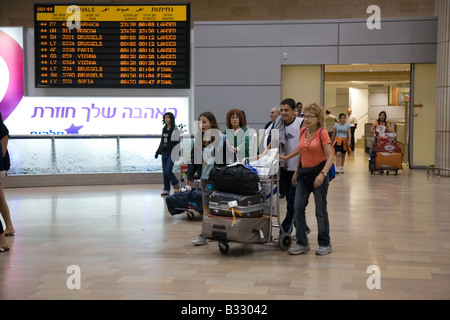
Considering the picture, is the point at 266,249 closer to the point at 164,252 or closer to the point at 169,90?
the point at 164,252

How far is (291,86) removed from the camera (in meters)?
16.6

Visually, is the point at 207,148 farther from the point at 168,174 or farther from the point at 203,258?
the point at 168,174

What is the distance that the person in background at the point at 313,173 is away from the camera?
630 cm

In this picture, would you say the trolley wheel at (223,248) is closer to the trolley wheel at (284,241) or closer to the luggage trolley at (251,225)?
the luggage trolley at (251,225)

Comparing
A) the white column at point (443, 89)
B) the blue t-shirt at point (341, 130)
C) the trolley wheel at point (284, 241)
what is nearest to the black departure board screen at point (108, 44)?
the blue t-shirt at point (341, 130)

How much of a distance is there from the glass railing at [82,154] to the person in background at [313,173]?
7776mm

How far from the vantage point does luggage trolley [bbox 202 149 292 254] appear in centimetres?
628

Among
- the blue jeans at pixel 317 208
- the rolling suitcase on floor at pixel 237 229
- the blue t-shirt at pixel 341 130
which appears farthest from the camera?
the blue t-shirt at pixel 341 130

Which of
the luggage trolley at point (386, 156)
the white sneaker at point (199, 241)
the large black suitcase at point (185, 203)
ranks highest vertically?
the luggage trolley at point (386, 156)

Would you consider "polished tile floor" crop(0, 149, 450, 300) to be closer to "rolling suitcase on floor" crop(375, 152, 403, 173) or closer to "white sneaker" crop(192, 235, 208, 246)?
"white sneaker" crop(192, 235, 208, 246)

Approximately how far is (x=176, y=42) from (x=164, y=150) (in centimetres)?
423

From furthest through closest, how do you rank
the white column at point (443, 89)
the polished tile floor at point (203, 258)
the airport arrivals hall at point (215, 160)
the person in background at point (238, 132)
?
Result: 1. the white column at point (443, 89)
2. the person in background at point (238, 132)
3. the airport arrivals hall at point (215, 160)
4. the polished tile floor at point (203, 258)

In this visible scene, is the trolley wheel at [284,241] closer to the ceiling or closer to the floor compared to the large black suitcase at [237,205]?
closer to the floor
